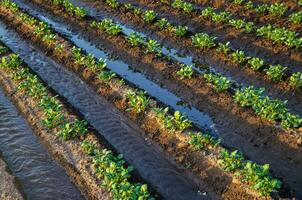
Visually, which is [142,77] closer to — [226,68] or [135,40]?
[135,40]

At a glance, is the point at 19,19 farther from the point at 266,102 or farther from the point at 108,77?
the point at 266,102

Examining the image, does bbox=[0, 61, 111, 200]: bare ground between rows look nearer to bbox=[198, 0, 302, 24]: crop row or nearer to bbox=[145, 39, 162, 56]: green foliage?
bbox=[145, 39, 162, 56]: green foliage

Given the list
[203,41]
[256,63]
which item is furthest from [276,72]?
[203,41]

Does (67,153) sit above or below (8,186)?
above

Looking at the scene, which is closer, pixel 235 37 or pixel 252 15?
pixel 235 37

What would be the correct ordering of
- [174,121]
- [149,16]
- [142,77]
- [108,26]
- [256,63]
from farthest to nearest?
[149,16] → [108,26] → [142,77] → [256,63] → [174,121]

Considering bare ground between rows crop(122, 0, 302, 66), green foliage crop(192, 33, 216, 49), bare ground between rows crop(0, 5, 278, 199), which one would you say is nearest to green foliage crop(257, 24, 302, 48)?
bare ground between rows crop(122, 0, 302, 66)

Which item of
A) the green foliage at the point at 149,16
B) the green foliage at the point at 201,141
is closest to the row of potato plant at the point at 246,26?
the green foliage at the point at 149,16
